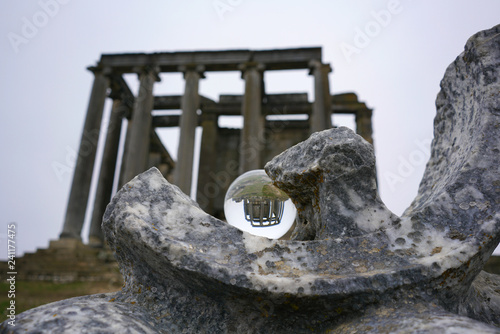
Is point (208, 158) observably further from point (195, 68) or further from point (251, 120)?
point (251, 120)

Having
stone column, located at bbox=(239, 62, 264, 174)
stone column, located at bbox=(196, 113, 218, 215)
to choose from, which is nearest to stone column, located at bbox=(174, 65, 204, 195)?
stone column, located at bbox=(239, 62, 264, 174)

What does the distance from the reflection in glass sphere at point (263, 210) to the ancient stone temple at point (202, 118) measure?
12.7m

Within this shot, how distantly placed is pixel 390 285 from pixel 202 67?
54.7ft

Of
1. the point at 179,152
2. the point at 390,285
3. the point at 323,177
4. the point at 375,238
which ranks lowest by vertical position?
Result: the point at 390,285

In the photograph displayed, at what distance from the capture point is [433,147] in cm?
219

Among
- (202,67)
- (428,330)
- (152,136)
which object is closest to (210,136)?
(152,136)

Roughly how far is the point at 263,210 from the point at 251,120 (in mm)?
13605

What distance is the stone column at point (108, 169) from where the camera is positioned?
18.0m

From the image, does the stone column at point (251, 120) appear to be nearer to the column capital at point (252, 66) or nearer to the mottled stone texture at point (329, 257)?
the column capital at point (252, 66)

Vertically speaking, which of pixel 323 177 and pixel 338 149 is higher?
pixel 338 149

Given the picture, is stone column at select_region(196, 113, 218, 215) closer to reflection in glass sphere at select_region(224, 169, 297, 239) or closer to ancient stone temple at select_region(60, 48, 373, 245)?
ancient stone temple at select_region(60, 48, 373, 245)

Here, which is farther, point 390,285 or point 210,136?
point 210,136

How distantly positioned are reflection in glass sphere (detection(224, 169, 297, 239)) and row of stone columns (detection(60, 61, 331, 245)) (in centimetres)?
1252

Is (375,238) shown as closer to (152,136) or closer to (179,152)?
(179,152)
